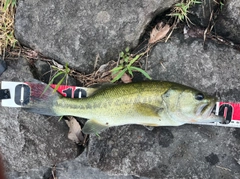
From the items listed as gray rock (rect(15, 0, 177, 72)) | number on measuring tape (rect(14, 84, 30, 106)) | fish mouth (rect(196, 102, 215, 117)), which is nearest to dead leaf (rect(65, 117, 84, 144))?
number on measuring tape (rect(14, 84, 30, 106))

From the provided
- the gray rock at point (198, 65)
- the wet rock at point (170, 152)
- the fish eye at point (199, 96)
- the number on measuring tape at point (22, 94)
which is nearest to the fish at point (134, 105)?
the fish eye at point (199, 96)

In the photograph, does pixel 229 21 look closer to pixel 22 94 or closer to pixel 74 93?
pixel 74 93

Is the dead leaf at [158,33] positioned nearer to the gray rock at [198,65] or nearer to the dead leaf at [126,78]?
the gray rock at [198,65]

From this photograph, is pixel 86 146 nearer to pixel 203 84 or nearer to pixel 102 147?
pixel 102 147

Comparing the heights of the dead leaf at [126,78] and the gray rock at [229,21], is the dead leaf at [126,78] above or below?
below

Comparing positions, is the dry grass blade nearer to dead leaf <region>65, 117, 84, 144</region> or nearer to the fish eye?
dead leaf <region>65, 117, 84, 144</region>
